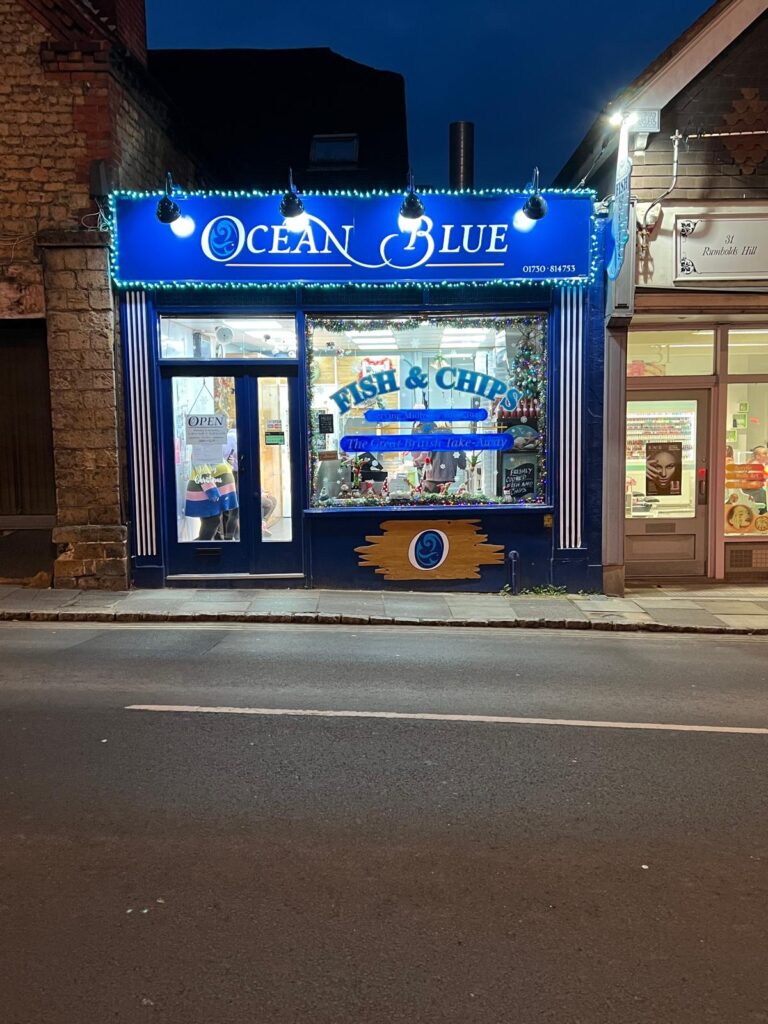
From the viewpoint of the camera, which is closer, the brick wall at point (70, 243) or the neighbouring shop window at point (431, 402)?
the brick wall at point (70, 243)

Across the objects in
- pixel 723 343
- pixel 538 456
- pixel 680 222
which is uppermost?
pixel 680 222

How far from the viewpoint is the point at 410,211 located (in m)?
10.2

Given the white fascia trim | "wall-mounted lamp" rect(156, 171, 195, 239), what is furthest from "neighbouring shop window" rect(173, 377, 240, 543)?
the white fascia trim

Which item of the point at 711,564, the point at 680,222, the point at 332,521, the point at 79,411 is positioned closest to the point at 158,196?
the point at 79,411

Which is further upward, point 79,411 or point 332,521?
point 79,411

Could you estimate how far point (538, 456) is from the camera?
11.1m

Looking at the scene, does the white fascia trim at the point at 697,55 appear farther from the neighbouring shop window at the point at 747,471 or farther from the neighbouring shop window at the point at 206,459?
the neighbouring shop window at the point at 206,459

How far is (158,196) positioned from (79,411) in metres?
2.95

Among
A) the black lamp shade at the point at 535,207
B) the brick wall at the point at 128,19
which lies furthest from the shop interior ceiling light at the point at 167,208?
the black lamp shade at the point at 535,207

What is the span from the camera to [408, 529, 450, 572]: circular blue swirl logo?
1102 centimetres

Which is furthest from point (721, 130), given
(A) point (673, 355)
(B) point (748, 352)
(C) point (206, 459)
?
(C) point (206, 459)

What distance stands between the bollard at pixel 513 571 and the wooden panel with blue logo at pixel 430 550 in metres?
0.14

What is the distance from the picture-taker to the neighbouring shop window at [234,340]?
10922mm

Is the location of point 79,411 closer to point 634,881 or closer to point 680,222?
point 680,222
